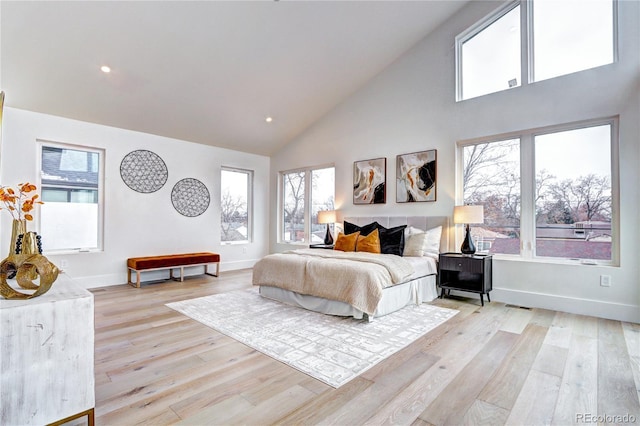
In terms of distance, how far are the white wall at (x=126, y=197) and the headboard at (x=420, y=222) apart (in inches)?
126

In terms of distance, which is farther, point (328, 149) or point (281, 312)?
point (328, 149)

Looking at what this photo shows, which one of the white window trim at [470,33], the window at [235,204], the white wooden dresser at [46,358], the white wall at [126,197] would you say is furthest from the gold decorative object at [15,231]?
the white window trim at [470,33]

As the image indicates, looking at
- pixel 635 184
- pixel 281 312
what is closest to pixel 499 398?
pixel 281 312

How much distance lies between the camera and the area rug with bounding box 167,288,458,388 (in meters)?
2.40

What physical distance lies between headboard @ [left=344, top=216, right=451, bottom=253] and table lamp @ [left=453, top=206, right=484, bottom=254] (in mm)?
345

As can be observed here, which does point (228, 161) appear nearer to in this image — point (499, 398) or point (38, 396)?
point (38, 396)

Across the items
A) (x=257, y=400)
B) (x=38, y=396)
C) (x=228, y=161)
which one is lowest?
(x=257, y=400)

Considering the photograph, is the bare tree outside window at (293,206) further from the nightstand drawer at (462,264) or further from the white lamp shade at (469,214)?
the white lamp shade at (469,214)

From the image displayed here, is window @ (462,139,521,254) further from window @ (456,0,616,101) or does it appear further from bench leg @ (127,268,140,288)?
bench leg @ (127,268,140,288)

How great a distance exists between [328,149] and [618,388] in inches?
209

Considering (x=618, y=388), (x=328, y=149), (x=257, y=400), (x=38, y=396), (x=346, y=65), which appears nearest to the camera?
(x=38, y=396)

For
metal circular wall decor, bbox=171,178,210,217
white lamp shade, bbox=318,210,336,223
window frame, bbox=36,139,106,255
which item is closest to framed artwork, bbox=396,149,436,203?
white lamp shade, bbox=318,210,336,223

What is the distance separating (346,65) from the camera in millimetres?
5230

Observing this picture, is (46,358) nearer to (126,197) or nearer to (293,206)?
(126,197)
